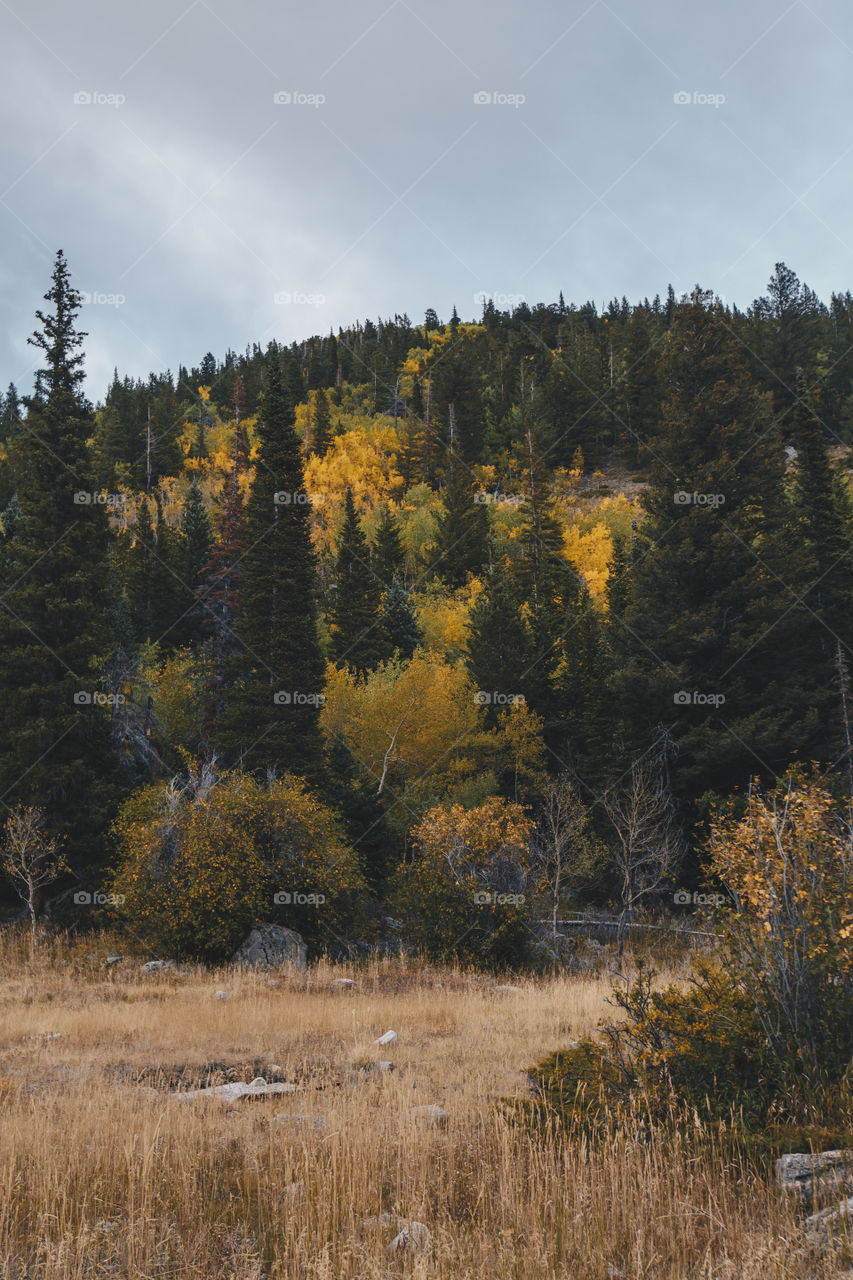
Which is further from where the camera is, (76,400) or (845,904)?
(76,400)

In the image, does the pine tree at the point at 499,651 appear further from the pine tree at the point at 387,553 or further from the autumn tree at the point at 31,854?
the autumn tree at the point at 31,854

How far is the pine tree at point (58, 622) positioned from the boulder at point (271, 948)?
9763 mm

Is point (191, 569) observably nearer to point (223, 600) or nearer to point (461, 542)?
point (223, 600)

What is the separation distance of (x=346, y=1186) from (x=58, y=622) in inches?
1045

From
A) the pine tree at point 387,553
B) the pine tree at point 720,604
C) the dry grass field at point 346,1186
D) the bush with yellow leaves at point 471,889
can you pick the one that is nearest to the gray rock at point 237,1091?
the dry grass field at point 346,1186

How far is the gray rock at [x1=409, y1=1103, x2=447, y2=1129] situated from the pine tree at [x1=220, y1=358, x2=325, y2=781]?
23.7m

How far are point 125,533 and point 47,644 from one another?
36.5 metres

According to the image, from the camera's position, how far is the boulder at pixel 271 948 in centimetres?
1888

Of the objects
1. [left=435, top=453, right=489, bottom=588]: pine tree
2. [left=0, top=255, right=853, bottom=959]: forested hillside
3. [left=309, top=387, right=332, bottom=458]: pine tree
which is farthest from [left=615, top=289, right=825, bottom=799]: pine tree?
[left=309, top=387, right=332, bottom=458]: pine tree

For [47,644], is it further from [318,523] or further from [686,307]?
[318,523]

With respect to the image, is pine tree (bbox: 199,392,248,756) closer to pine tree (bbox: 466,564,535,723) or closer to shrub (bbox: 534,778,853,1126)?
pine tree (bbox: 466,564,535,723)

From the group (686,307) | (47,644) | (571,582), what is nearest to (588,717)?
(571,582)

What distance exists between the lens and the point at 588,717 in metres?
40.9

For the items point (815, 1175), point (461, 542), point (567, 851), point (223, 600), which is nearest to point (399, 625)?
point (223, 600)
